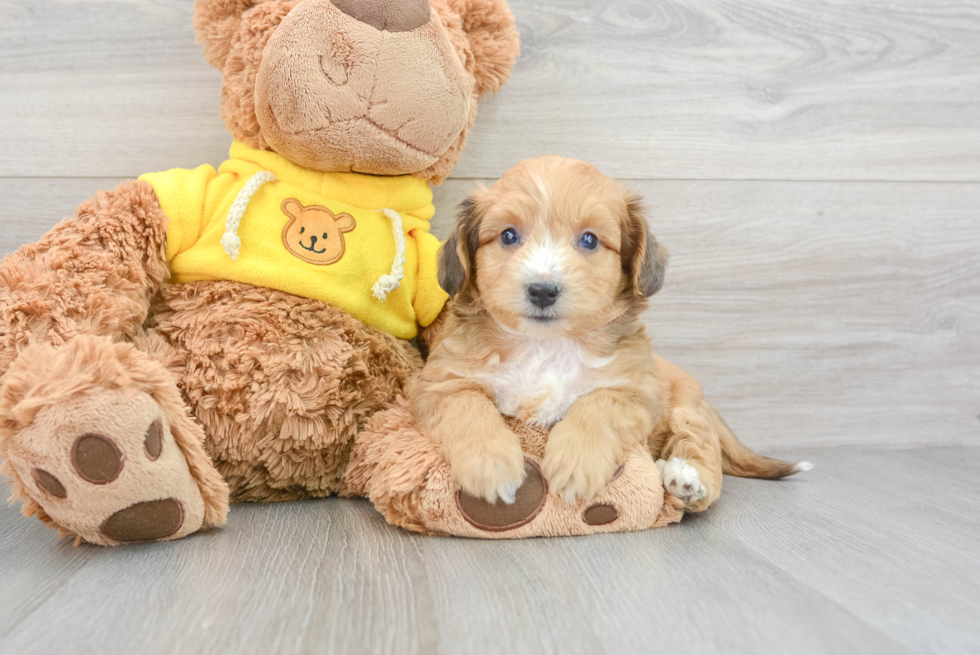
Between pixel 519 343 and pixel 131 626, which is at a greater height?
pixel 519 343

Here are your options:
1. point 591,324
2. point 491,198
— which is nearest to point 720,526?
point 591,324

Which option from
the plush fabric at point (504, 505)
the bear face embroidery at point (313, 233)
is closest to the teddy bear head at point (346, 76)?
the bear face embroidery at point (313, 233)

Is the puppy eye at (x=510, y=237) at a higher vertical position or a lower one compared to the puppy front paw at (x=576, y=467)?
higher

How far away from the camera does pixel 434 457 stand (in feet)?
5.09

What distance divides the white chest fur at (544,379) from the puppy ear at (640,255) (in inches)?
8.1

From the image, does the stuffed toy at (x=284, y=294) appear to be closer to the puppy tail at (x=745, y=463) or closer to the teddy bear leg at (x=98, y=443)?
the teddy bear leg at (x=98, y=443)

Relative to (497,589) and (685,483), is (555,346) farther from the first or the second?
(497,589)

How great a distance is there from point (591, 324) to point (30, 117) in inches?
74.4

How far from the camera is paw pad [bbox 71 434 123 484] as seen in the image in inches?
50.8

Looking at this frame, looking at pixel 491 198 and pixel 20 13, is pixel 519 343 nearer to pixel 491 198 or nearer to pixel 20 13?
pixel 491 198

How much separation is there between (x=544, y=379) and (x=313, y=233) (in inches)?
28.2

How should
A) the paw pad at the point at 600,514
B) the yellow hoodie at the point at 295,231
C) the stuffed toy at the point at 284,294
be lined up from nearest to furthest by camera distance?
1. the stuffed toy at the point at 284,294
2. the paw pad at the point at 600,514
3. the yellow hoodie at the point at 295,231

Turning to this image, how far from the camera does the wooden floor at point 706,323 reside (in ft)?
3.75

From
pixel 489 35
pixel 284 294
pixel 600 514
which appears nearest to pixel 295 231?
pixel 284 294
